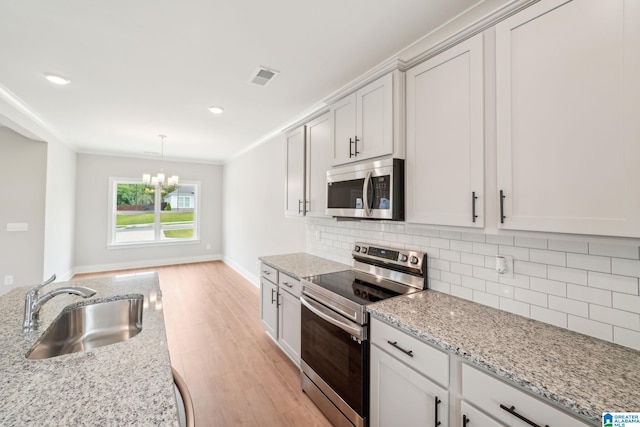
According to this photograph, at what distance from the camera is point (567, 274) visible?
1.37 meters

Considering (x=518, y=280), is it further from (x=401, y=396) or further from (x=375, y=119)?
(x=375, y=119)

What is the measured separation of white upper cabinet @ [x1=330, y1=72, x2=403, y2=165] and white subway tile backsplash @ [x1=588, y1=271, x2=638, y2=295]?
1.16 m

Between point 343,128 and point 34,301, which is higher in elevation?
point 343,128

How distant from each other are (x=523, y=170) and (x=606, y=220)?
35 cm

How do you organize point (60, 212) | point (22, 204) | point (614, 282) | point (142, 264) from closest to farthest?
1. point (614, 282)
2. point (22, 204)
3. point (60, 212)
4. point (142, 264)

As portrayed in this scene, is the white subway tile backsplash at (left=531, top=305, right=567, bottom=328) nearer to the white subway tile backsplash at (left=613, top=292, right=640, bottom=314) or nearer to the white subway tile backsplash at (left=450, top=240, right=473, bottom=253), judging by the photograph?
the white subway tile backsplash at (left=613, top=292, right=640, bottom=314)

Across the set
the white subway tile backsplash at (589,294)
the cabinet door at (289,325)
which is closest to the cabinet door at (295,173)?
the cabinet door at (289,325)

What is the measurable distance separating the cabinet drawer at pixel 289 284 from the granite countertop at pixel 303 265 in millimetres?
53

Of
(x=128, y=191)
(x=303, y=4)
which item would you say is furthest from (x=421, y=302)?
(x=128, y=191)

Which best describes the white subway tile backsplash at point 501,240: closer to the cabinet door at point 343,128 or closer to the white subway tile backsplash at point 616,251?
the white subway tile backsplash at point 616,251

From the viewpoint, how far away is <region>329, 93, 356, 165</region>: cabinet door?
2195mm

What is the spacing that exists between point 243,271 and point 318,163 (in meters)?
3.85

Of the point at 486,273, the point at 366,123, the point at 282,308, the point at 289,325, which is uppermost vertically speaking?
the point at 366,123

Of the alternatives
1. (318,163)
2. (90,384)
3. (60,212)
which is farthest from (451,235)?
(60,212)
